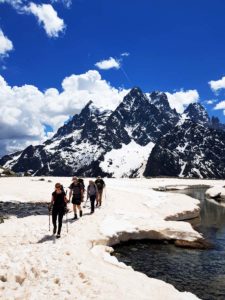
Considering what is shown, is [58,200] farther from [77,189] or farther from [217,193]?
[217,193]

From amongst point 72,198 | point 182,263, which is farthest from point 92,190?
point 182,263

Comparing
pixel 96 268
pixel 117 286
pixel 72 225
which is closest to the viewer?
pixel 117 286

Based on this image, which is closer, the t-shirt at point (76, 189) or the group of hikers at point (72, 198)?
the group of hikers at point (72, 198)

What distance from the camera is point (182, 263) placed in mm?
23188

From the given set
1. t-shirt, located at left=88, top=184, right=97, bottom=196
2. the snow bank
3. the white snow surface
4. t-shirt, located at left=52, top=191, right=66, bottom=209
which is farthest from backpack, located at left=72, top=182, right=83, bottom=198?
the snow bank

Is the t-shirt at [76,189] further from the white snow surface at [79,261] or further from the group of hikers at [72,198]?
the white snow surface at [79,261]

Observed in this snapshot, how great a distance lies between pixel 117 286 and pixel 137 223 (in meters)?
15.0

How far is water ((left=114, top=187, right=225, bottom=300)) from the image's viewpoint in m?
19.1

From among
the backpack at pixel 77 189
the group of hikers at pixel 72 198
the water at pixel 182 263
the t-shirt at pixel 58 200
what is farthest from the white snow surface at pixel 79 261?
the backpack at pixel 77 189

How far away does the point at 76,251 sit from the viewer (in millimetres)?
19984

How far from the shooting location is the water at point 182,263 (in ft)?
62.6

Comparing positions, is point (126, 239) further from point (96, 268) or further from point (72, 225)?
point (96, 268)

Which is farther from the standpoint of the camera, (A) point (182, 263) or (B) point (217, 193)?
(B) point (217, 193)

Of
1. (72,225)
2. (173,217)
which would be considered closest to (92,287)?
(72,225)
